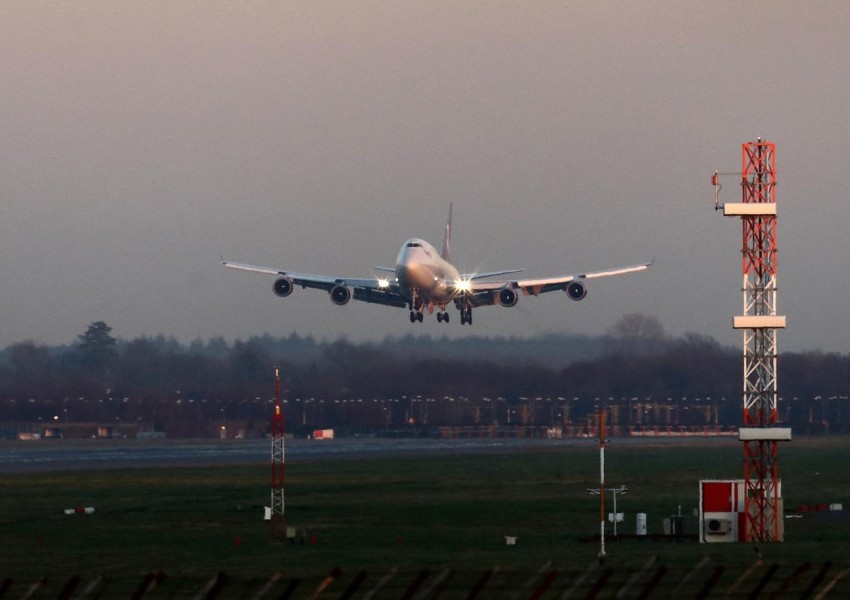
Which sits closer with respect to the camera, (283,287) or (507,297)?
(283,287)

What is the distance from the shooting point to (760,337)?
51.7 meters

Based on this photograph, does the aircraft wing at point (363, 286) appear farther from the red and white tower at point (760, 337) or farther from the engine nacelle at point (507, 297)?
the red and white tower at point (760, 337)

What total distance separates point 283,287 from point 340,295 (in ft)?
12.9

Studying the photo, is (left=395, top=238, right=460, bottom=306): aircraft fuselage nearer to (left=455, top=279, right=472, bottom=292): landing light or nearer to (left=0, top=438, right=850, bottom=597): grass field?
(left=455, top=279, right=472, bottom=292): landing light

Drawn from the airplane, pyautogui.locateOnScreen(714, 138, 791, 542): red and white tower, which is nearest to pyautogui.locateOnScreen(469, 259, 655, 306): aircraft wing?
the airplane

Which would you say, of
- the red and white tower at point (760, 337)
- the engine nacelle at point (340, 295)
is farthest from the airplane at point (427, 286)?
the red and white tower at point (760, 337)

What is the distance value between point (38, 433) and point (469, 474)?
4160 inches

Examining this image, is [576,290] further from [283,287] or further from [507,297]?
[283,287]

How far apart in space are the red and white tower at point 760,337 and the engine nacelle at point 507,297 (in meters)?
56.6

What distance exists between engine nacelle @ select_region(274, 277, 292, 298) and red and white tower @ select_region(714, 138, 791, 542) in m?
57.9

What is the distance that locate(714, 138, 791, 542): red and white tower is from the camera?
1992 inches

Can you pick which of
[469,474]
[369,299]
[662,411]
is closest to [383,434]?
[662,411]

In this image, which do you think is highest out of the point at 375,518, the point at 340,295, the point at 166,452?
the point at 340,295

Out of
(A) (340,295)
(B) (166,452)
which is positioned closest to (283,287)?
(A) (340,295)
